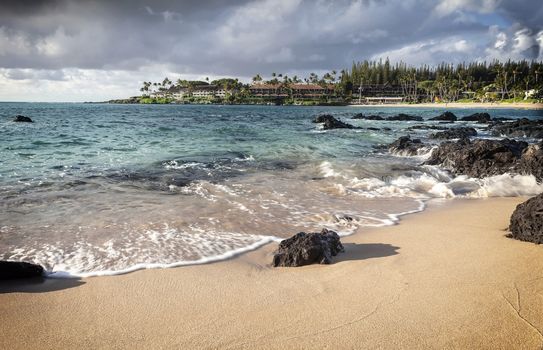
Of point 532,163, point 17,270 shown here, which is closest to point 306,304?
point 17,270

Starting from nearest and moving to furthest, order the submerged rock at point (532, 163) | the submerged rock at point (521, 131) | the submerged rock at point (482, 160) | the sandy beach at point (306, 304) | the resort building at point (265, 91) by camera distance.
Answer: the sandy beach at point (306, 304) < the submerged rock at point (532, 163) < the submerged rock at point (482, 160) < the submerged rock at point (521, 131) < the resort building at point (265, 91)

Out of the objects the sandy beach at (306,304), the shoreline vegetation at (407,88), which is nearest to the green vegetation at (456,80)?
the shoreline vegetation at (407,88)

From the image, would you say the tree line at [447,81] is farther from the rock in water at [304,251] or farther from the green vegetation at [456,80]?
the rock in water at [304,251]

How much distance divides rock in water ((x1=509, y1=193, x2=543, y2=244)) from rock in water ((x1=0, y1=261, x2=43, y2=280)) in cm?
731

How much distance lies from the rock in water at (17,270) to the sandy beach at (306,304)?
175 mm

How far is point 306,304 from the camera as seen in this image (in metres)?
4.11

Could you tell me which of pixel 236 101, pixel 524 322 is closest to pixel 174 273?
pixel 524 322

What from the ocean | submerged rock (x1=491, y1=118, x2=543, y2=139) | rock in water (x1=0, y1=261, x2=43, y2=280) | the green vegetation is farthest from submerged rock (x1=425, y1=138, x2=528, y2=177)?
the green vegetation

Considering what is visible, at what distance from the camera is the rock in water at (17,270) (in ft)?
15.7

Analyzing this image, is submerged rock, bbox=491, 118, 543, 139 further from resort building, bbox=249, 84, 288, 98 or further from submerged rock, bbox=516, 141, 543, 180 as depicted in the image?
resort building, bbox=249, 84, 288, 98

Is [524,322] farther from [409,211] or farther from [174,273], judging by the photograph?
[409,211]

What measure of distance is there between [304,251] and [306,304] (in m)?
1.26

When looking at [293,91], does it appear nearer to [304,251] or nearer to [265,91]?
[265,91]

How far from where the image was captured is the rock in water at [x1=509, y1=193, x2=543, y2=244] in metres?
5.78
